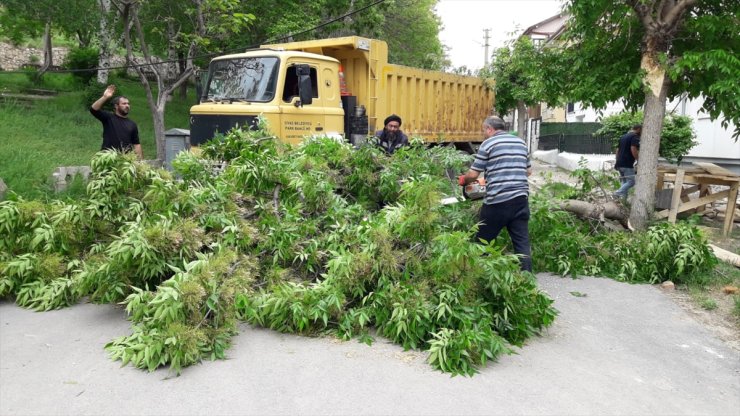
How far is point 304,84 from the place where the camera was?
907 centimetres

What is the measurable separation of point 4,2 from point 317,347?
58.3 ft

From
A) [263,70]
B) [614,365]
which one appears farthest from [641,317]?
[263,70]

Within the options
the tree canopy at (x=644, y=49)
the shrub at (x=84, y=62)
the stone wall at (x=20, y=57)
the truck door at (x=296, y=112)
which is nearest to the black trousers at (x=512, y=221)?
the tree canopy at (x=644, y=49)

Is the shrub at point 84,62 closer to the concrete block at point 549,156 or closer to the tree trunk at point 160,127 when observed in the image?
the tree trunk at point 160,127

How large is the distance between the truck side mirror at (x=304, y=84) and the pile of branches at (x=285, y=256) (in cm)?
230

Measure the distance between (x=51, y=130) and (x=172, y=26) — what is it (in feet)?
13.7

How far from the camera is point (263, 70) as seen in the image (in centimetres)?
916

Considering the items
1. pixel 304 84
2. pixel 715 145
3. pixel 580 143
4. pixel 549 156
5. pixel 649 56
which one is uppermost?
pixel 649 56

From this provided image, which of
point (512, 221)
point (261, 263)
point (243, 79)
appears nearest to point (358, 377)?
point (261, 263)

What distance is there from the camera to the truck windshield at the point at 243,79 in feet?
29.7

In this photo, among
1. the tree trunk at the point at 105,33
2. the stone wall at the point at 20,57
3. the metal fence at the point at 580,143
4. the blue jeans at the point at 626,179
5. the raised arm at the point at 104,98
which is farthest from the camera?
the stone wall at the point at 20,57

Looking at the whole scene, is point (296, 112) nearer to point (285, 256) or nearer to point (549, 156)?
point (285, 256)

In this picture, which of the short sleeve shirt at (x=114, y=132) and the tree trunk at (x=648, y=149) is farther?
the tree trunk at (x=648, y=149)

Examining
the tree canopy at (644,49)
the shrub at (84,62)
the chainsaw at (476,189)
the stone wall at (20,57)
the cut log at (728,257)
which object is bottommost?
the cut log at (728,257)
